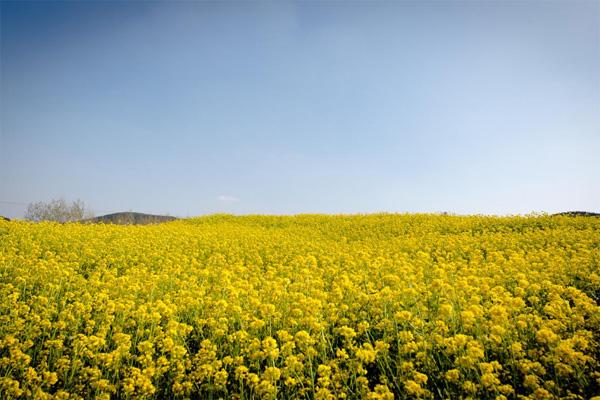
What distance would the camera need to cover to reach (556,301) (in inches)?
212

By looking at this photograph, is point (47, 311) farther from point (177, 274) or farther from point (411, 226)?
point (411, 226)

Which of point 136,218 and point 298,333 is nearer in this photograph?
point 298,333

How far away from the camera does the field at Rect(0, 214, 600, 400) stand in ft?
13.2

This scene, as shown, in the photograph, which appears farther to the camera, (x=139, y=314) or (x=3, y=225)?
(x=3, y=225)

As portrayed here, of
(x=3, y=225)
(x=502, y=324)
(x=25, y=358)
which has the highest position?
(x=3, y=225)

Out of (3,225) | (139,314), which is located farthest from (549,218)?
(3,225)

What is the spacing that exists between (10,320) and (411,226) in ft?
62.4

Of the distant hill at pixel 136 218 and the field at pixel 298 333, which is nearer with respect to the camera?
the field at pixel 298 333

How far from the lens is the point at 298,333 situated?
14.2 feet

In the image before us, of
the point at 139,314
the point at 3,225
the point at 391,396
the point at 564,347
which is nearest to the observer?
the point at 391,396

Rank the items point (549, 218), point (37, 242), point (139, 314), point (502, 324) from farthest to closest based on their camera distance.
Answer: point (549, 218), point (37, 242), point (139, 314), point (502, 324)

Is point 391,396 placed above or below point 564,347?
below

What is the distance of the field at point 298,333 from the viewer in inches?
159

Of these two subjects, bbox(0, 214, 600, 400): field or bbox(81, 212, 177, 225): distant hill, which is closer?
bbox(0, 214, 600, 400): field
